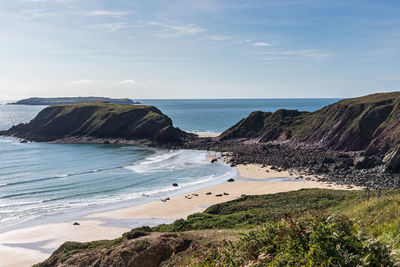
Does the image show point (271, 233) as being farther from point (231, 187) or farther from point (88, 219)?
point (231, 187)

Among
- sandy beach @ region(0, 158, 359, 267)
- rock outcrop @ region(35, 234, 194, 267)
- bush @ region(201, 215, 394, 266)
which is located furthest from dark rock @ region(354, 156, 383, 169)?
bush @ region(201, 215, 394, 266)

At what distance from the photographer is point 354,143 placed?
73250 millimetres

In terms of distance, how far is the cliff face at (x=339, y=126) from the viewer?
71.4m

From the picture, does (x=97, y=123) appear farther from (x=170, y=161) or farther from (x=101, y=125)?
(x=170, y=161)

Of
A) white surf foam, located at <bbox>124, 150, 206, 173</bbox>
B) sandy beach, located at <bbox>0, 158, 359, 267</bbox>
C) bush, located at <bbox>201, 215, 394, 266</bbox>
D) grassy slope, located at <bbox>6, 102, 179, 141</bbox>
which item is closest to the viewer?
bush, located at <bbox>201, 215, 394, 266</bbox>

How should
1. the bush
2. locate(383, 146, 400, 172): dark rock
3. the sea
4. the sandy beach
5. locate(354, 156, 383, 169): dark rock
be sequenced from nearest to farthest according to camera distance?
1. the bush
2. the sandy beach
3. the sea
4. locate(383, 146, 400, 172): dark rock
5. locate(354, 156, 383, 169): dark rock

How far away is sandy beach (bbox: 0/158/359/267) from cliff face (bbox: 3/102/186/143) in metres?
55.0

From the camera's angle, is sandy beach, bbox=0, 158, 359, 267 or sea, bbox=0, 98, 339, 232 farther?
sea, bbox=0, 98, 339, 232

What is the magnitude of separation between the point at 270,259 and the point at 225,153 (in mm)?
77666

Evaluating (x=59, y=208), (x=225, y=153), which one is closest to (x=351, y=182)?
(x=225, y=153)

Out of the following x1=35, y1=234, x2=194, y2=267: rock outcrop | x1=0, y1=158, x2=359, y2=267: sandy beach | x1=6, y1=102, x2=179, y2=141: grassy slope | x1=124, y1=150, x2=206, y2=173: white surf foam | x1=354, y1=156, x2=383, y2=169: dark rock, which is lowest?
x1=0, y1=158, x2=359, y2=267: sandy beach

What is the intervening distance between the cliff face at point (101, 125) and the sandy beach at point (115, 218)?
5503 cm

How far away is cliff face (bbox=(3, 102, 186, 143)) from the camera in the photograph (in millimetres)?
112956

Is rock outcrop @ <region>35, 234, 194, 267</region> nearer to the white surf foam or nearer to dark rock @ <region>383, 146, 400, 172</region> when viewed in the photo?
the white surf foam
